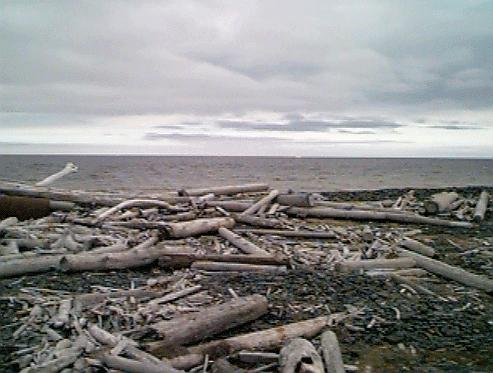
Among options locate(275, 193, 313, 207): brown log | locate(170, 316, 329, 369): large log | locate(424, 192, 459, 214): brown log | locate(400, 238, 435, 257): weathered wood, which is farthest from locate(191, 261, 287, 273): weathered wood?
locate(424, 192, 459, 214): brown log

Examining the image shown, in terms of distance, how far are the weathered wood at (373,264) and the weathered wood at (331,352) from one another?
325 centimetres

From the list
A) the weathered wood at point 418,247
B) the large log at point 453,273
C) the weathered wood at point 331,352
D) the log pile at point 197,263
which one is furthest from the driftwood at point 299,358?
the weathered wood at point 418,247

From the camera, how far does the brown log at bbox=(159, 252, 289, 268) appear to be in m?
9.34

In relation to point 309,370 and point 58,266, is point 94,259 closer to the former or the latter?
point 58,266

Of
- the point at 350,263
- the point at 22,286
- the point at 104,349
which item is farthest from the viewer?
the point at 350,263

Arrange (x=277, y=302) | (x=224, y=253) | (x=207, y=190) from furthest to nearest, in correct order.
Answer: (x=207, y=190) → (x=224, y=253) → (x=277, y=302)

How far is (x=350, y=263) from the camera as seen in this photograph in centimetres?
964

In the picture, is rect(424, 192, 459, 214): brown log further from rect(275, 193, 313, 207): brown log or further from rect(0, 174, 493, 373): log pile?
rect(275, 193, 313, 207): brown log

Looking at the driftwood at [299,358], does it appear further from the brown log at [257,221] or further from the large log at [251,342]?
the brown log at [257,221]

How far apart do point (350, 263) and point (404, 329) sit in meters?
2.85

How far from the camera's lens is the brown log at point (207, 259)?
368 inches

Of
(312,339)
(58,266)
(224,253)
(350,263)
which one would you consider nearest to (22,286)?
(58,266)

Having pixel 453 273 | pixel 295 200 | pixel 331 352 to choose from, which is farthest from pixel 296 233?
pixel 331 352

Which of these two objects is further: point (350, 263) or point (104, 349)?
point (350, 263)
